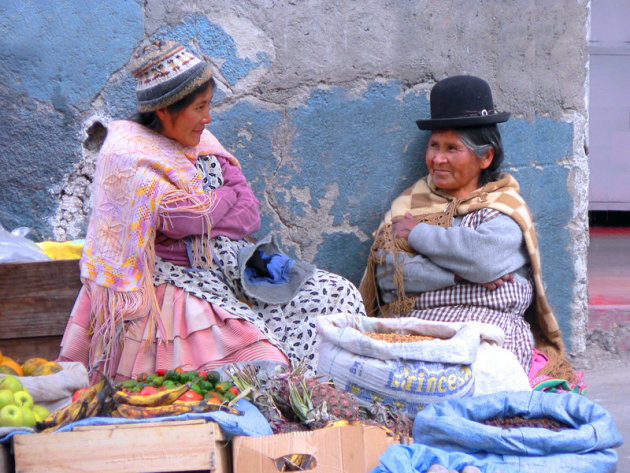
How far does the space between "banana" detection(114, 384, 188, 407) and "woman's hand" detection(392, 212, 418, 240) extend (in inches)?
63.8

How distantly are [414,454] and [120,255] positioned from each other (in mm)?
1642

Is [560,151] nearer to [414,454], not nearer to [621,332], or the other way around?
[621,332]

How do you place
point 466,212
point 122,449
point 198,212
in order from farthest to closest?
1. point 466,212
2. point 198,212
3. point 122,449

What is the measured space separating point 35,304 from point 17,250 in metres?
0.27

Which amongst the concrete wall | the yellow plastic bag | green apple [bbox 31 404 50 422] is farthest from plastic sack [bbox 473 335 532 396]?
the yellow plastic bag

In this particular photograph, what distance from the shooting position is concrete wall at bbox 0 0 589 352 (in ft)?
14.0

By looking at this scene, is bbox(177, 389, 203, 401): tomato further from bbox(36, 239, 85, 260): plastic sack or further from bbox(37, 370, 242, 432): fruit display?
bbox(36, 239, 85, 260): plastic sack

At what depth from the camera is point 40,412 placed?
3.02 meters

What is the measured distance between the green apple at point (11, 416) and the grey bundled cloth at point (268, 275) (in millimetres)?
1286

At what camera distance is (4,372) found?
327cm

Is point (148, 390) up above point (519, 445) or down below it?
above

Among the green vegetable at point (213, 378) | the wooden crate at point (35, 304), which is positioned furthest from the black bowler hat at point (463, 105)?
the wooden crate at point (35, 304)

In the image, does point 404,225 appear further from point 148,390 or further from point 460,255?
point 148,390

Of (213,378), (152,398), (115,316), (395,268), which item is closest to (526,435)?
(213,378)
